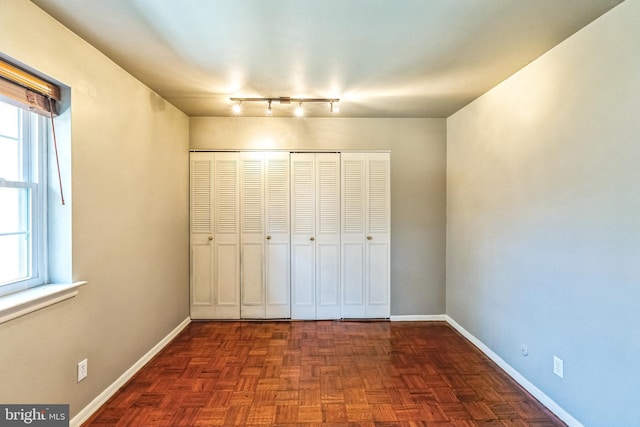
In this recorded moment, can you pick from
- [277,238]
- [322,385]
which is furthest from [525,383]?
[277,238]

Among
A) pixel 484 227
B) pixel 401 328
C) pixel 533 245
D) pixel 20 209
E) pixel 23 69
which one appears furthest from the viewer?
pixel 401 328

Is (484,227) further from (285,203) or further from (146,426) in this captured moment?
→ (146,426)

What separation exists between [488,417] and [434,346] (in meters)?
0.97

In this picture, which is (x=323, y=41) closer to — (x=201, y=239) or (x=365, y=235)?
(x=365, y=235)

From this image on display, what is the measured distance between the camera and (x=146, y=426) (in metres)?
1.82

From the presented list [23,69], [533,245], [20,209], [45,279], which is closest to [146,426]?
[45,279]

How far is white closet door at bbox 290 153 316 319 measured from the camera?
345 centimetres

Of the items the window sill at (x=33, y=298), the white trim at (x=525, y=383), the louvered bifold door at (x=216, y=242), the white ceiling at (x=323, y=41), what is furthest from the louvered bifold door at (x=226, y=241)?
the white trim at (x=525, y=383)

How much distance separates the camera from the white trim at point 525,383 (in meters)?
1.83

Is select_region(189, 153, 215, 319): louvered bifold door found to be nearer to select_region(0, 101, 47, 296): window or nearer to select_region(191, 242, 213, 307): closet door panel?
select_region(191, 242, 213, 307): closet door panel

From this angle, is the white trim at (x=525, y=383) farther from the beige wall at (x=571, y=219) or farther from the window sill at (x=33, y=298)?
the window sill at (x=33, y=298)

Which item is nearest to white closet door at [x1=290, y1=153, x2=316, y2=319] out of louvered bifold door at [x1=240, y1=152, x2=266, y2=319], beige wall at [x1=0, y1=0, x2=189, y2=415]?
→ louvered bifold door at [x1=240, y1=152, x2=266, y2=319]

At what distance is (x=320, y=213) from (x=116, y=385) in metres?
2.36

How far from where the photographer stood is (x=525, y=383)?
219 cm
